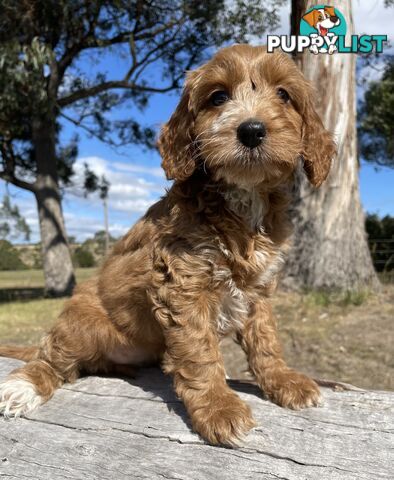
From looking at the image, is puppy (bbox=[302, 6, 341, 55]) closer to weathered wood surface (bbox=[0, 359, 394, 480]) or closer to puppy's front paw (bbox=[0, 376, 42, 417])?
weathered wood surface (bbox=[0, 359, 394, 480])

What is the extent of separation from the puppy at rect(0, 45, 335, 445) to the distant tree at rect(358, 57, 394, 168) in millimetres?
14635

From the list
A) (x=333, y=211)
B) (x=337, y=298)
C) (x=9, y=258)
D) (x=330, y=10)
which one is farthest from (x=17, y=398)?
(x=9, y=258)

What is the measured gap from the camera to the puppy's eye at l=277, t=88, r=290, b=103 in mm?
2930

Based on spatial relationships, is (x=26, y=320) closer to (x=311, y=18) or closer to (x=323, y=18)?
(x=311, y=18)

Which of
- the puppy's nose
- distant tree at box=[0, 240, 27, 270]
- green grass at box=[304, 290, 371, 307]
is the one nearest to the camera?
the puppy's nose

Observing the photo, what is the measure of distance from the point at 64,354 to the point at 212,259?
1.28 meters

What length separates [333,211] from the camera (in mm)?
8336

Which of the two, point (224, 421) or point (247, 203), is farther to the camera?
point (247, 203)

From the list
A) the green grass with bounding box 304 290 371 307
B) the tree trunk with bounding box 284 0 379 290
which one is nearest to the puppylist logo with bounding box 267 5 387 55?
the tree trunk with bounding box 284 0 379 290

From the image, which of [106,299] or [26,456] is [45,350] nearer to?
[106,299]

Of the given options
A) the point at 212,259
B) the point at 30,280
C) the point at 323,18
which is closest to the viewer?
the point at 212,259

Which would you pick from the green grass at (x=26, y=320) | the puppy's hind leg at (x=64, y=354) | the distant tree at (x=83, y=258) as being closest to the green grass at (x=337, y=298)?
the green grass at (x=26, y=320)

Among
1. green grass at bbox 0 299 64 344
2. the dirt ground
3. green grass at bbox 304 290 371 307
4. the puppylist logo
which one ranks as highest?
the puppylist logo

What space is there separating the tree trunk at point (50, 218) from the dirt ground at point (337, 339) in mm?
8694
